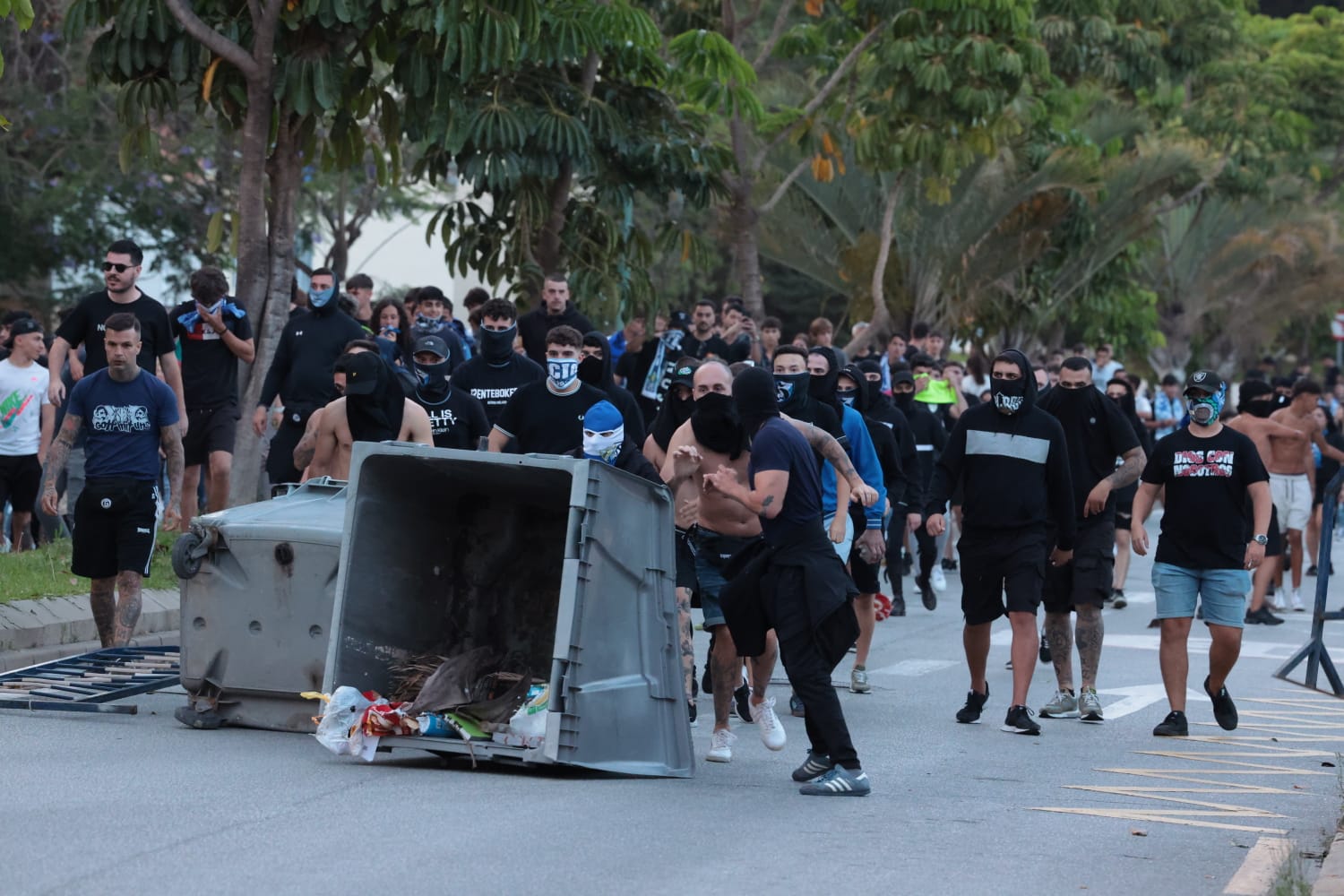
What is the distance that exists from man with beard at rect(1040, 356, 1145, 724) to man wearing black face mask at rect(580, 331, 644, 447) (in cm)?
235

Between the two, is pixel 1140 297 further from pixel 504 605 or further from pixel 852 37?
pixel 504 605

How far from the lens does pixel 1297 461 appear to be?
18.0m

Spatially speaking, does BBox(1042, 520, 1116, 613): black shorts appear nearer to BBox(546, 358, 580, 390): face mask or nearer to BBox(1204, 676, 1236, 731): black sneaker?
BBox(1204, 676, 1236, 731): black sneaker

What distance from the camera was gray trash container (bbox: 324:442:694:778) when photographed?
8.33 meters

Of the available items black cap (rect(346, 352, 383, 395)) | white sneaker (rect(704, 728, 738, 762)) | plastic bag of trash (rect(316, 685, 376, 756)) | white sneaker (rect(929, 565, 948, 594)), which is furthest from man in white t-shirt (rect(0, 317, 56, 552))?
white sneaker (rect(929, 565, 948, 594))

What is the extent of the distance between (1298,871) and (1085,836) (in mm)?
971

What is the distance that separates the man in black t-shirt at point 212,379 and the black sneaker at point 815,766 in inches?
263

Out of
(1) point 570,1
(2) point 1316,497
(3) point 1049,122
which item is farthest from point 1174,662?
(3) point 1049,122

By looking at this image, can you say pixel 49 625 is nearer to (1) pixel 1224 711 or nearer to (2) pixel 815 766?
(2) pixel 815 766

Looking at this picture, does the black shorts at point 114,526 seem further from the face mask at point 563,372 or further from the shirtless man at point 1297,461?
the shirtless man at point 1297,461

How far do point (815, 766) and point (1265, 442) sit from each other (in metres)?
10.7

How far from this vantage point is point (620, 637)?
856 cm

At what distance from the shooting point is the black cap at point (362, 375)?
1036cm

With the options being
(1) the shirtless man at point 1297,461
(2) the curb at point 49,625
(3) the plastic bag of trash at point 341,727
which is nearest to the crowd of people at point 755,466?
(2) the curb at point 49,625
